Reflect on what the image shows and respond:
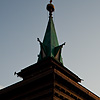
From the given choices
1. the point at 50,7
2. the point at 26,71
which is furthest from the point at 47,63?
the point at 50,7

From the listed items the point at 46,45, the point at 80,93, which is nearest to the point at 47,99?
the point at 80,93

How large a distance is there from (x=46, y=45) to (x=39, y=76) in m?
11.9

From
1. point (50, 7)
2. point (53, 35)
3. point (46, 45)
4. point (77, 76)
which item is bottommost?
point (77, 76)

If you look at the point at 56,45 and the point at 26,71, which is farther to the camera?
the point at 56,45

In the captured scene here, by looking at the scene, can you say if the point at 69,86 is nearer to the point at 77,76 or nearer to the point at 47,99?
the point at 47,99

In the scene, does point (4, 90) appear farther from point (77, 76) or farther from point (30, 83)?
point (77, 76)

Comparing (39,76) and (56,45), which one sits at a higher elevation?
(56,45)

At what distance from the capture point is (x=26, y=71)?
84.8 feet

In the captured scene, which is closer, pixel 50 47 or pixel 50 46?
pixel 50 47

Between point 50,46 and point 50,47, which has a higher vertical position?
point 50,46

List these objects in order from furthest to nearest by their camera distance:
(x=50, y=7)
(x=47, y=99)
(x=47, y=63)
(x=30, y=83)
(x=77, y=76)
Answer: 1. (x=50, y=7)
2. (x=77, y=76)
3. (x=47, y=63)
4. (x=30, y=83)
5. (x=47, y=99)

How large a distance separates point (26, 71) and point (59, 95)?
371 inches

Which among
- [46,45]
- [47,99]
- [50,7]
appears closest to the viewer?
[47,99]

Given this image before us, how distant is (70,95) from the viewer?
1875cm
